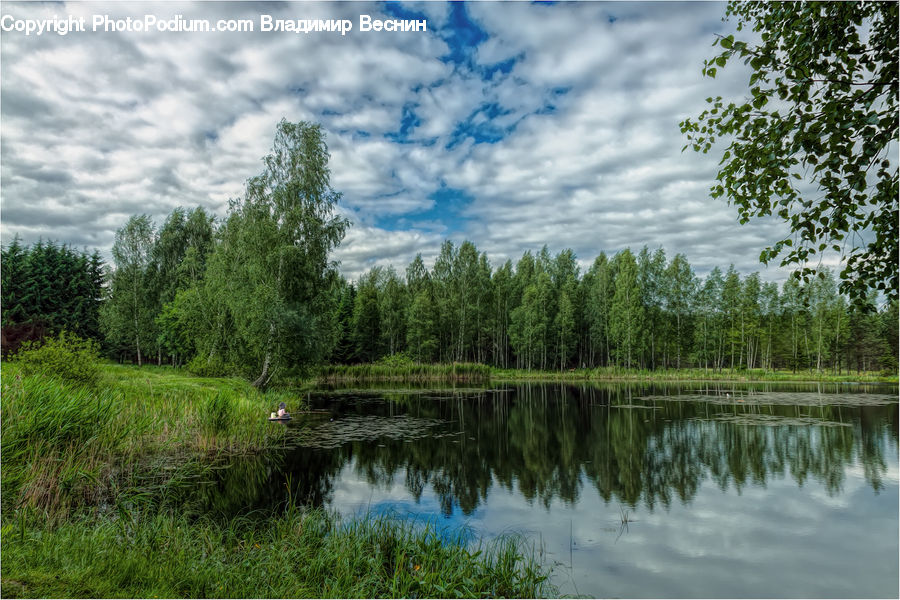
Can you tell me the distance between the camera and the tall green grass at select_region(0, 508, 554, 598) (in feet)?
16.7

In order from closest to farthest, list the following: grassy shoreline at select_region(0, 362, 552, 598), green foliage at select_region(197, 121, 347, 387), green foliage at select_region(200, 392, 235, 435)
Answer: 1. grassy shoreline at select_region(0, 362, 552, 598)
2. green foliage at select_region(200, 392, 235, 435)
3. green foliage at select_region(197, 121, 347, 387)

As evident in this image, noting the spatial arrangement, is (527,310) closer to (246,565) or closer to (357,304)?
(357,304)

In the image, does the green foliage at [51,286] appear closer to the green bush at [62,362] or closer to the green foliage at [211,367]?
the green foliage at [211,367]

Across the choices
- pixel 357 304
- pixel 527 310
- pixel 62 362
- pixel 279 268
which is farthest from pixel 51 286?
pixel 527 310

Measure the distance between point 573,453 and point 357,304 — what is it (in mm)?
45877

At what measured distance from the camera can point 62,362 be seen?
13164mm

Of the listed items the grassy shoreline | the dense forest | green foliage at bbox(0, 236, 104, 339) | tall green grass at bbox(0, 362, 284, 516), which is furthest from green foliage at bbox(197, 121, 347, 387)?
green foliage at bbox(0, 236, 104, 339)

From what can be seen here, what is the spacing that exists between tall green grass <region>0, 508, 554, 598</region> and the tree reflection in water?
11.3 ft

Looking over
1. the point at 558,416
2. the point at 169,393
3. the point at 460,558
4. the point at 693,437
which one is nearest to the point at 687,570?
the point at 460,558

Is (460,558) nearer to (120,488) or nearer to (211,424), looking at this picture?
(120,488)

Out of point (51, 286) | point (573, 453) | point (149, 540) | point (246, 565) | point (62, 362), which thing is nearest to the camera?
point (246, 565)

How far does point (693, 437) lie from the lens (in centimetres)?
1922

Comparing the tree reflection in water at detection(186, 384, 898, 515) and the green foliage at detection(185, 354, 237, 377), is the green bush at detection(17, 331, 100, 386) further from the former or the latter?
the green foliage at detection(185, 354, 237, 377)

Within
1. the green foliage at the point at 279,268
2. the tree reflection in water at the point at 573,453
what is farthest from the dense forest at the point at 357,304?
Result: the tree reflection in water at the point at 573,453
